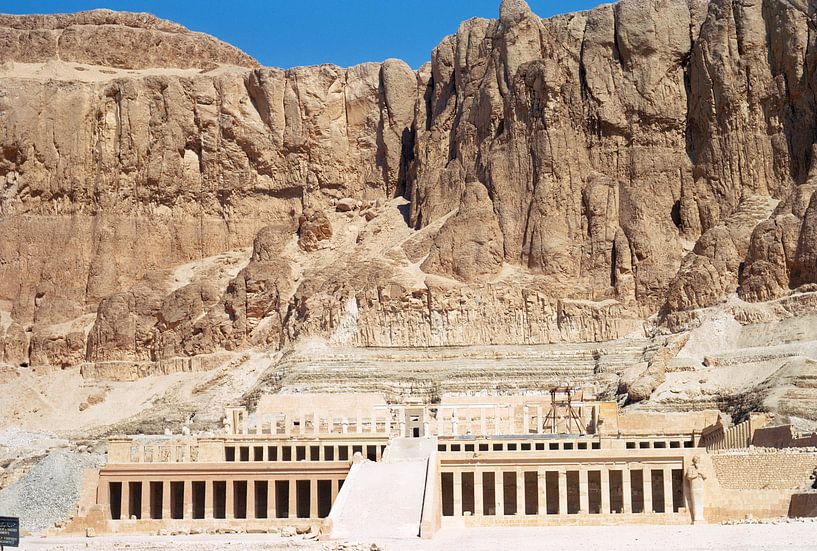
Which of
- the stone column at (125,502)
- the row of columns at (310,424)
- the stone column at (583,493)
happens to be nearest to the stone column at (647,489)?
Answer: the stone column at (583,493)

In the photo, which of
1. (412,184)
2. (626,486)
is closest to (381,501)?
(626,486)

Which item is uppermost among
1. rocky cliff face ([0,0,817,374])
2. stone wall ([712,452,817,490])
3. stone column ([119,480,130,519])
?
rocky cliff face ([0,0,817,374])

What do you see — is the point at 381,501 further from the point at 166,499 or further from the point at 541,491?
the point at 166,499

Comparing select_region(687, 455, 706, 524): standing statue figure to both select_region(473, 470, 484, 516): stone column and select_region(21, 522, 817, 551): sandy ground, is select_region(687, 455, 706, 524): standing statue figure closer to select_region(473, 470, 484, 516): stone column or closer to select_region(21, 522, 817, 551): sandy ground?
select_region(21, 522, 817, 551): sandy ground

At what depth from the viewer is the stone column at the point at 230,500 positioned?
260 feet

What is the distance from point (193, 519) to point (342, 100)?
87066 mm

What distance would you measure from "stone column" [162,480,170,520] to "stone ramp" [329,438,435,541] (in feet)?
29.3

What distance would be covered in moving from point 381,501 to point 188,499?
41.9ft

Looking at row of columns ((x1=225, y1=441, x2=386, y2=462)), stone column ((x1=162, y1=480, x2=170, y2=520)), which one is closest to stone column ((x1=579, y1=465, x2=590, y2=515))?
row of columns ((x1=225, y1=441, x2=386, y2=462))

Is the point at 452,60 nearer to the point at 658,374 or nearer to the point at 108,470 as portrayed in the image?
the point at 658,374

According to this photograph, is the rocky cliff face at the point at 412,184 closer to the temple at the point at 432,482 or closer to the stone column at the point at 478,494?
the temple at the point at 432,482

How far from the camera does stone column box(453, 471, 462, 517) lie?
74.9 meters

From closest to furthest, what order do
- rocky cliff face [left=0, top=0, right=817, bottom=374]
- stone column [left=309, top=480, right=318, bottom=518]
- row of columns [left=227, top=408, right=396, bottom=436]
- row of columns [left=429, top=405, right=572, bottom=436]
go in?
stone column [left=309, top=480, right=318, bottom=518] < row of columns [left=227, top=408, right=396, bottom=436] < row of columns [left=429, top=405, right=572, bottom=436] < rocky cliff face [left=0, top=0, right=817, bottom=374]

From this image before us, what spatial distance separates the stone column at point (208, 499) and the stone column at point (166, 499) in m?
1.64
